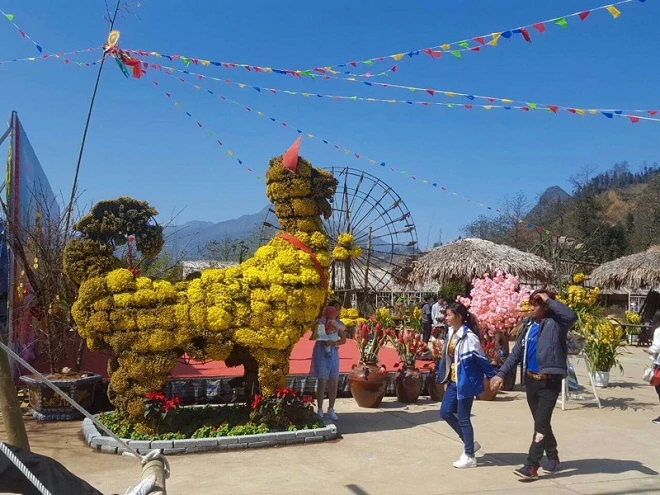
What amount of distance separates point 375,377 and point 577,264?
772 inches

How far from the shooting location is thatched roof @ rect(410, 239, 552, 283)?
69.3 ft

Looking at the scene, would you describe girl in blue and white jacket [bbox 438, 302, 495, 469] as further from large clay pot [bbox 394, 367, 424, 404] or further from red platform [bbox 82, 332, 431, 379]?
red platform [bbox 82, 332, 431, 379]


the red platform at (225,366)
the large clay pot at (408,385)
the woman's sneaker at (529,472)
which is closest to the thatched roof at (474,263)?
the red platform at (225,366)

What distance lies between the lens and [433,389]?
31.6ft

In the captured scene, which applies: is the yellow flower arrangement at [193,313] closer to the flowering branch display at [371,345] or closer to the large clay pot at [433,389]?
the flowering branch display at [371,345]

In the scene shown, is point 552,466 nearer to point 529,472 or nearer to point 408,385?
point 529,472

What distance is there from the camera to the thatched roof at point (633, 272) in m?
21.4

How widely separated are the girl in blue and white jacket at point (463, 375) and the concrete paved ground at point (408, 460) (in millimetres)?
336

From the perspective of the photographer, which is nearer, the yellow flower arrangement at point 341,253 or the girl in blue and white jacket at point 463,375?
the girl in blue and white jacket at point 463,375

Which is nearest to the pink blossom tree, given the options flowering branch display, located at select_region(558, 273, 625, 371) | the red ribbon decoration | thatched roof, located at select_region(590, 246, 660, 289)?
flowering branch display, located at select_region(558, 273, 625, 371)

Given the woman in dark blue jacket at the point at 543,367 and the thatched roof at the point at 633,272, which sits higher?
the thatched roof at the point at 633,272

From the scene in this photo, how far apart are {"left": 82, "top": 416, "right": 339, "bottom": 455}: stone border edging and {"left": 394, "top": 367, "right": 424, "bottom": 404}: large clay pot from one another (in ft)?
7.84

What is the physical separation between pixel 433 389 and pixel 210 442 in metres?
4.05

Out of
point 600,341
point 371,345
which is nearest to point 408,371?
point 371,345
